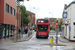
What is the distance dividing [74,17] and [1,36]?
14.4 metres

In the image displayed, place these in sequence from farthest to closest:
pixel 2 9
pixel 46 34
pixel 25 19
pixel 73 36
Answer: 1. pixel 25 19
2. pixel 46 34
3. pixel 2 9
4. pixel 73 36

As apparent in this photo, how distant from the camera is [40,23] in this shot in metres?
28.8

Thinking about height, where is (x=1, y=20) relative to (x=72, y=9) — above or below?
below

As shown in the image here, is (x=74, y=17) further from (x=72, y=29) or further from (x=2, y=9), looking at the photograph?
(x=2, y=9)

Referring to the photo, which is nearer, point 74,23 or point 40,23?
point 74,23

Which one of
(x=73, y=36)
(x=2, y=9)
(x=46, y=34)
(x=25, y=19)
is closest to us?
(x=73, y=36)

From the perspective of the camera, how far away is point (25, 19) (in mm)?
72938

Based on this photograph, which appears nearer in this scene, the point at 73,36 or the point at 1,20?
the point at 73,36

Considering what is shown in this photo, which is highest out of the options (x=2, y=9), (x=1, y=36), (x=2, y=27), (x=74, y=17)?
(x=2, y=9)

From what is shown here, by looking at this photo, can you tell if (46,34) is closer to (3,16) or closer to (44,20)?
Answer: (44,20)

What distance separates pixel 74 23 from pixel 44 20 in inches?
261

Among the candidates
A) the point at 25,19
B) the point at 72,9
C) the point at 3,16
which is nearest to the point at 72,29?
the point at 72,9

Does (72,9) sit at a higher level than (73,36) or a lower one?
higher

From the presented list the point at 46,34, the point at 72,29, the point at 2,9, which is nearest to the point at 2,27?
the point at 2,9
